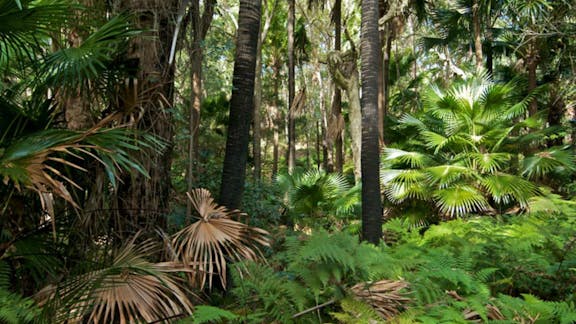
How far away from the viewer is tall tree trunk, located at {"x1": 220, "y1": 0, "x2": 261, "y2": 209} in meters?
5.18

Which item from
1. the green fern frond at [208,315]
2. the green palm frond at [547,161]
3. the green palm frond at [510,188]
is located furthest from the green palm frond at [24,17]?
the green palm frond at [547,161]

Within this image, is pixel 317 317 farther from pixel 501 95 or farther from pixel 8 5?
pixel 501 95

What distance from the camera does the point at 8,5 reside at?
2.86 metres

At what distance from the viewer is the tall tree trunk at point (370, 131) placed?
6.25m

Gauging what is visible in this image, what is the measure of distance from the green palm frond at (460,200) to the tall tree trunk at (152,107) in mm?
5605

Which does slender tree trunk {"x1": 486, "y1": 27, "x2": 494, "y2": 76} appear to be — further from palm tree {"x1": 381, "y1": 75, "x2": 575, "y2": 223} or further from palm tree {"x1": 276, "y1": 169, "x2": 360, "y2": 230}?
palm tree {"x1": 276, "y1": 169, "x2": 360, "y2": 230}

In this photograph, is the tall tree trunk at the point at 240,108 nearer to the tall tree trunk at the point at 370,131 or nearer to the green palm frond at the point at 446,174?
the tall tree trunk at the point at 370,131

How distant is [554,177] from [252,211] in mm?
7539

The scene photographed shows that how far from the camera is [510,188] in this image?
8.03m

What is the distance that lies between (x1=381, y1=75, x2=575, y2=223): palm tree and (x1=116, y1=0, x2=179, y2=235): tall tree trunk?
5665 millimetres

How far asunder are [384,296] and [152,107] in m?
2.97

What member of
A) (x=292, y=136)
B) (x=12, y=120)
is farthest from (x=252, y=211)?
(x=292, y=136)

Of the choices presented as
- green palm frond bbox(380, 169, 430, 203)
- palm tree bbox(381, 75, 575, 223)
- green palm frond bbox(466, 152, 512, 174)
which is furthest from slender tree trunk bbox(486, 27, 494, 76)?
green palm frond bbox(380, 169, 430, 203)

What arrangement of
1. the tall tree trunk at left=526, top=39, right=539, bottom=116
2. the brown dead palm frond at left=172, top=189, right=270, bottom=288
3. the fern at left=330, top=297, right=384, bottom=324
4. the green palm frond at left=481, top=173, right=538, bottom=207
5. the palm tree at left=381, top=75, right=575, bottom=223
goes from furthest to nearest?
1. the tall tree trunk at left=526, top=39, right=539, bottom=116
2. the palm tree at left=381, top=75, right=575, bottom=223
3. the green palm frond at left=481, top=173, right=538, bottom=207
4. the brown dead palm frond at left=172, top=189, right=270, bottom=288
5. the fern at left=330, top=297, right=384, bottom=324
